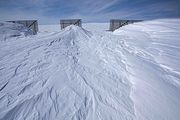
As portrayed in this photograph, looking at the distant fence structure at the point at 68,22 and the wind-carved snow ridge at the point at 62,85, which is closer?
the wind-carved snow ridge at the point at 62,85

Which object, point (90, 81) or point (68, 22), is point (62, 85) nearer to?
point (90, 81)

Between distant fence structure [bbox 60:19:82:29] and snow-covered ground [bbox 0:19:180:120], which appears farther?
distant fence structure [bbox 60:19:82:29]

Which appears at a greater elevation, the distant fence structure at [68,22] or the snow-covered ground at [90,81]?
the distant fence structure at [68,22]

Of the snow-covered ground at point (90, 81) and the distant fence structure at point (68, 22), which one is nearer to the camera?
the snow-covered ground at point (90, 81)

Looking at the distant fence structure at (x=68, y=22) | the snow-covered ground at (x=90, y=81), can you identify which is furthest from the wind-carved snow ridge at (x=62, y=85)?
the distant fence structure at (x=68, y=22)

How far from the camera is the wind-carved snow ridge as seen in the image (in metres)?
1.02

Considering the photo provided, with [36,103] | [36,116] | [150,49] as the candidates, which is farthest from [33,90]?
[150,49]

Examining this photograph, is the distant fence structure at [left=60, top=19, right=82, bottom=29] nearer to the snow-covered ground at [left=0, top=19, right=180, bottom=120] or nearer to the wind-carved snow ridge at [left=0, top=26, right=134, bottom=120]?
the snow-covered ground at [left=0, top=19, right=180, bottom=120]

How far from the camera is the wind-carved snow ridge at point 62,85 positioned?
1018mm

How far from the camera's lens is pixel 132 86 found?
129 cm

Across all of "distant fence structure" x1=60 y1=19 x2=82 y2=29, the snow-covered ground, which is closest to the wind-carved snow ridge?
the snow-covered ground

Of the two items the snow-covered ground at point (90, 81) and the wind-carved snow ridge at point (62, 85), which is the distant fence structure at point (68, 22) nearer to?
the snow-covered ground at point (90, 81)

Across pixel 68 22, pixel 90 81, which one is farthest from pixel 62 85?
pixel 68 22

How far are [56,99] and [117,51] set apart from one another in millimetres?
1239
